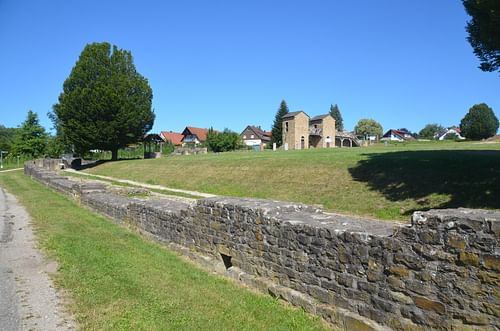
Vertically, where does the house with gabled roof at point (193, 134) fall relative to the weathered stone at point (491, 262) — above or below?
above

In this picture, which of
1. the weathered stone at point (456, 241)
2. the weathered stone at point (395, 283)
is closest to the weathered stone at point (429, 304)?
the weathered stone at point (395, 283)

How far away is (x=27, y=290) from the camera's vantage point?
5.99m

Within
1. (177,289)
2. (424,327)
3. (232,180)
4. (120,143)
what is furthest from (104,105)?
(424,327)

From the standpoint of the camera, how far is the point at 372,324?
181 inches

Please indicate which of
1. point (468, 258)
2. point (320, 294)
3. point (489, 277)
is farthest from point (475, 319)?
point (320, 294)

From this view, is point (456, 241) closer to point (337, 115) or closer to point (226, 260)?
point (226, 260)

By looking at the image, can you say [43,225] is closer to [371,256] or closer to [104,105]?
[371,256]

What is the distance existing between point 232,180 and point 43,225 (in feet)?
42.5

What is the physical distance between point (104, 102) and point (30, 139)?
94.5ft

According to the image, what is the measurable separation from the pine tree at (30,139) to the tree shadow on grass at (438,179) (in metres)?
60.0

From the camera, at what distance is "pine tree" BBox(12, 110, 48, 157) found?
63969 mm

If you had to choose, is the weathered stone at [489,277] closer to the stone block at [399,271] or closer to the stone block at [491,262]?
the stone block at [491,262]

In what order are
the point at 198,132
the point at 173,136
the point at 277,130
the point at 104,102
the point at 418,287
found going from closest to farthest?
the point at 418,287
the point at 104,102
the point at 277,130
the point at 198,132
the point at 173,136

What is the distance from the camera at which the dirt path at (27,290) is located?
191 inches
